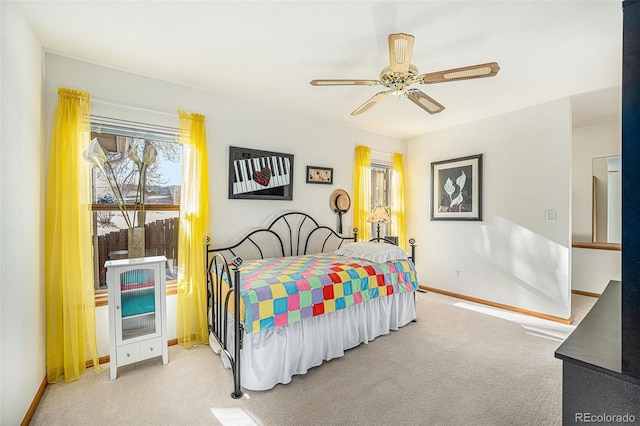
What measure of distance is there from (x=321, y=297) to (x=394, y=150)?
3.49 m

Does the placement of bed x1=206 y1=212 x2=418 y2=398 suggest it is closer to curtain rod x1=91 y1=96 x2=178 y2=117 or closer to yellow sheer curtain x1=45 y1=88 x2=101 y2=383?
yellow sheer curtain x1=45 y1=88 x2=101 y2=383

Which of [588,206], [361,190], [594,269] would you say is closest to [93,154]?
[361,190]

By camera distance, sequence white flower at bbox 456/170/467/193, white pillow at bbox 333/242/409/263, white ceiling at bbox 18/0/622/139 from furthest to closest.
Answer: white flower at bbox 456/170/467/193, white pillow at bbox 333/242/409/263, white ceiling at bbox 18/0/622/139

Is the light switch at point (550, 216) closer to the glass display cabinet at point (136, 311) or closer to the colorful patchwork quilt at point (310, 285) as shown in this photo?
the colorful patchwork quilt at point (310, 285)

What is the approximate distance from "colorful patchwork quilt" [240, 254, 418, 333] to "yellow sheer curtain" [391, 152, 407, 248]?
168 centimetres

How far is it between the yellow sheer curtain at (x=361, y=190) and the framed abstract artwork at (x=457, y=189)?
1.16 m

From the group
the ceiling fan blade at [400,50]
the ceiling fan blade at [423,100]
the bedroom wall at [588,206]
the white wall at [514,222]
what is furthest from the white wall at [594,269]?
the ceiling fan blade at [400,50]

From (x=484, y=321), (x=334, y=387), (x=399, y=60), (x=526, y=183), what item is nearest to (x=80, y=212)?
(x=334, y=387)

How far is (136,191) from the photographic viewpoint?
2779mm

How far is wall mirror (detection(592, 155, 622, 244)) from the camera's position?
420 cm

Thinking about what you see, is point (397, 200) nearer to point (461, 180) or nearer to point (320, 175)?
point (461, 180)

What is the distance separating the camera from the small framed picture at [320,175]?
3.97 meters

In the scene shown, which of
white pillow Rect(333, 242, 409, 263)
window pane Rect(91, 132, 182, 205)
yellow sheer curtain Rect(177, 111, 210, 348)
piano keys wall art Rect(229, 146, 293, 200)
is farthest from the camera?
piano keys wall art Rect(229, 146, 293, 200)

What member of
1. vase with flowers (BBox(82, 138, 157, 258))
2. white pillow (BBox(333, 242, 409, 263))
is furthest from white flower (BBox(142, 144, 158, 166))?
white pillow (BBox(333, 242, 409, 263))
